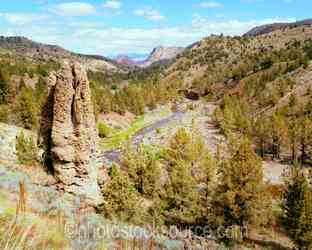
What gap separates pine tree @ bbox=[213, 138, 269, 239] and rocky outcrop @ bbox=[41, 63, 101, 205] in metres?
11.7

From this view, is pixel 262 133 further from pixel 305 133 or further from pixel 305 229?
pixel 305 229

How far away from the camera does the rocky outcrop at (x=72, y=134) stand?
102 ft

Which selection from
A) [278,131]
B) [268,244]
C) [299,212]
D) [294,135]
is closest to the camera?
[299,212]

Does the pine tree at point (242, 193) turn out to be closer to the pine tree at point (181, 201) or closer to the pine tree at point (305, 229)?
the pine tree at point (181, 201)

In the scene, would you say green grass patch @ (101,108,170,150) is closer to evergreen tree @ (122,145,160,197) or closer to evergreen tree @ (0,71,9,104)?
evergreen tree @ (0,71,9,104)

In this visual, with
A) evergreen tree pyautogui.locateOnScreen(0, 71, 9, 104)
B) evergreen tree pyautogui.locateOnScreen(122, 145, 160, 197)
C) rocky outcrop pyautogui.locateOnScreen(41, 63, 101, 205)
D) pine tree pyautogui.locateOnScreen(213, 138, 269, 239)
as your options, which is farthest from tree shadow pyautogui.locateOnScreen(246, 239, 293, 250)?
evergreen tree pyautogui.locateOnScreen(0, 71, 9, 104)

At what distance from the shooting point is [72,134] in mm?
31719

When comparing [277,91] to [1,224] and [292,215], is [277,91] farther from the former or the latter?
[1,224]

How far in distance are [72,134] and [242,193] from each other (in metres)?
16.0

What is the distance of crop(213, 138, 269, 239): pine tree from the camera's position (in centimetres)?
3206


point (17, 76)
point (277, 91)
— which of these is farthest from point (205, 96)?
point (17, 76)

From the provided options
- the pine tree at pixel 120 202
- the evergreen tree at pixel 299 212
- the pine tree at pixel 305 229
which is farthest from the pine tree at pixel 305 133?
the pine tree at pixel 120 202

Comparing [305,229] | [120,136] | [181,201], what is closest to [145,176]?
[181,201]

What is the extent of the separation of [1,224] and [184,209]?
28.5 m
